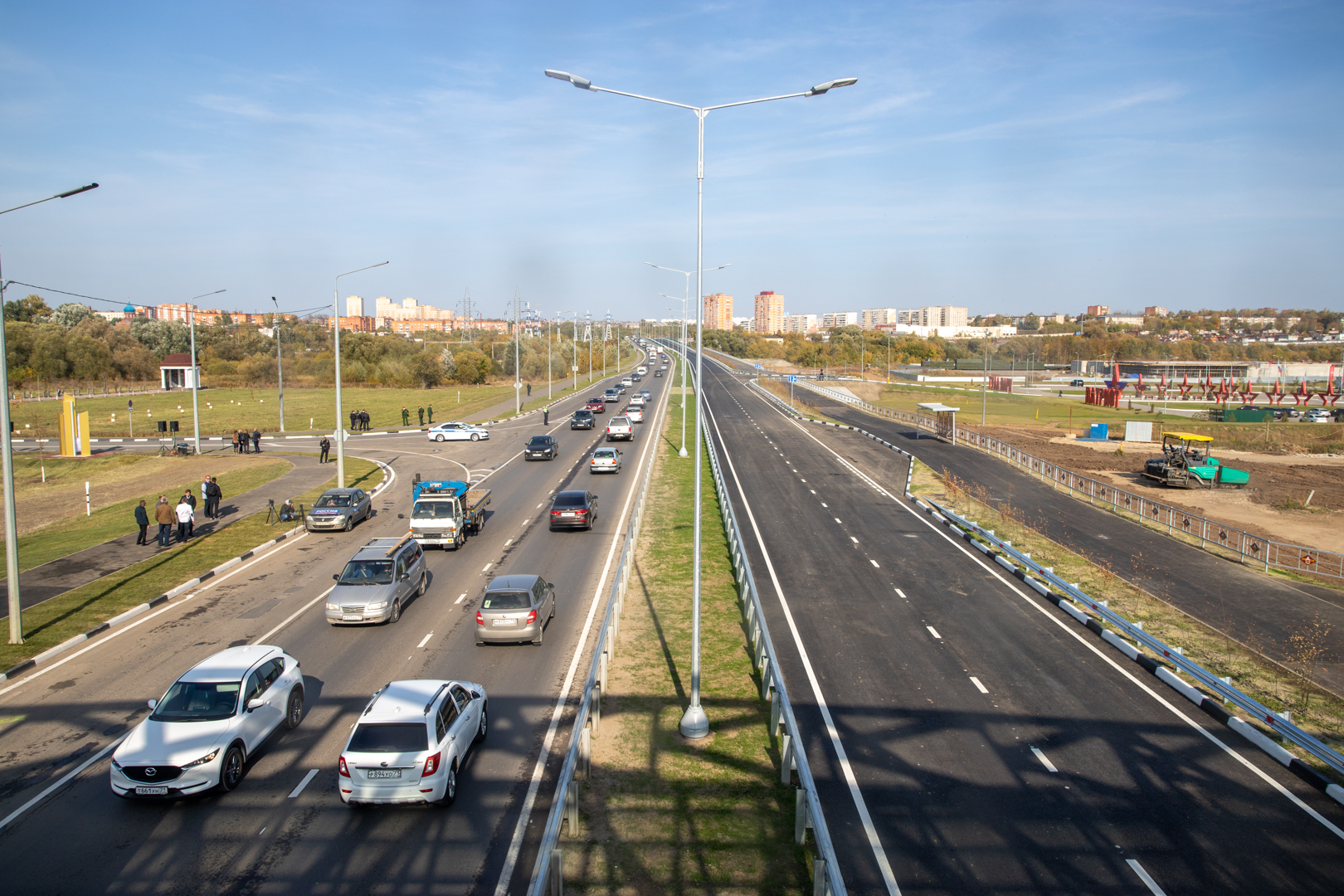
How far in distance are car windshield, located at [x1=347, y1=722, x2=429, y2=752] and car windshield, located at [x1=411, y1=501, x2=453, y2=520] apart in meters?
15.2

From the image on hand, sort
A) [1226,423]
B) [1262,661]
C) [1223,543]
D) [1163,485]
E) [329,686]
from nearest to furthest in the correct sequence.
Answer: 1. [329,686]
2. [1262,661]
3. [1223,543]
4. [1163,485]
5. [1226,423]

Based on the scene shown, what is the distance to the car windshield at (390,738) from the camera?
10.5 metres

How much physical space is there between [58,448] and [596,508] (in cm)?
4202

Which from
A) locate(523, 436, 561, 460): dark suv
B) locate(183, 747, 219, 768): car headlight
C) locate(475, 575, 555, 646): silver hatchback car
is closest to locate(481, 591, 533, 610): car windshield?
locate(475, 575, 555, 646): silver hatchback car

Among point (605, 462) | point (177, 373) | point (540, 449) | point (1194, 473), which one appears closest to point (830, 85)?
point (605, 462)

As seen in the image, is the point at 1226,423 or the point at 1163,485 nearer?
the point at 1163,485

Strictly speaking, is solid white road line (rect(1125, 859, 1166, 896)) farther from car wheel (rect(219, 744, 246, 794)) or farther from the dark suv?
the dark suv

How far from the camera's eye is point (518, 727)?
13.2 meters

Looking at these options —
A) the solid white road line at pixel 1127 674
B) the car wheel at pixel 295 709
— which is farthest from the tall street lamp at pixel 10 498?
the solid white road line at pixel 1127 674

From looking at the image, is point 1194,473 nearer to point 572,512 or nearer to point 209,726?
point 572,512

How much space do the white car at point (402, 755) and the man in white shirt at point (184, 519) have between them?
1917 centimetres

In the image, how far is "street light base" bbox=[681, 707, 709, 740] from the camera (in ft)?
42.5

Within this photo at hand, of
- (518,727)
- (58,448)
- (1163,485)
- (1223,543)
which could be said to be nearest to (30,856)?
(518,727)

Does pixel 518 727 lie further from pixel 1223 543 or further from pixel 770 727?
pixel 1223 543
